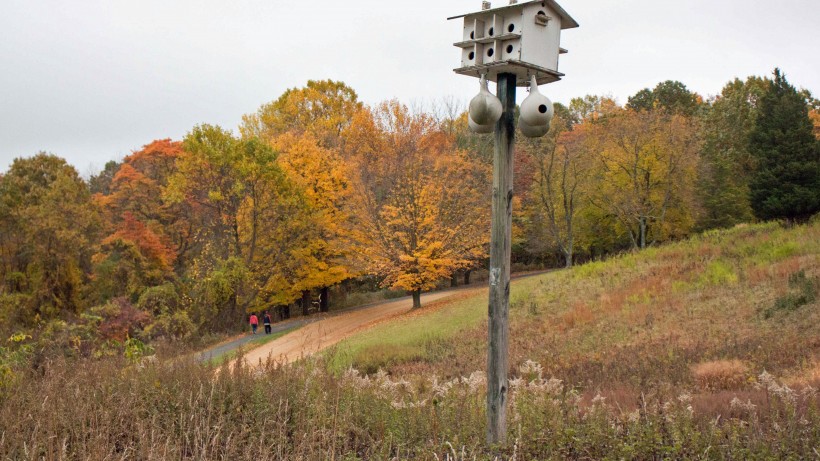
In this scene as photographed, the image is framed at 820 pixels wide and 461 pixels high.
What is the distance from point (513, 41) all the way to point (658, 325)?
10714 millimetres

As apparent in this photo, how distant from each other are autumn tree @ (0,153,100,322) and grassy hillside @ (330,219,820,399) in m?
18.3

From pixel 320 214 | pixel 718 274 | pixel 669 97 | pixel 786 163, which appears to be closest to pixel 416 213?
pixel 320 214

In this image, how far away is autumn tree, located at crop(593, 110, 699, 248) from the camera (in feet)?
108

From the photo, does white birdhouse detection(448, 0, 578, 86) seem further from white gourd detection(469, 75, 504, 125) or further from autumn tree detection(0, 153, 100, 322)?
autumn tree detection(0, 153, 100, 322)

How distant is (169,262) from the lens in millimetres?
35188

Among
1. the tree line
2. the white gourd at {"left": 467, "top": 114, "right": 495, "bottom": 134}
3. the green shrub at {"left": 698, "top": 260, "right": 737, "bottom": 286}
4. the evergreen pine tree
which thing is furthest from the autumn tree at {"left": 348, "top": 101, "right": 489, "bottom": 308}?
the white gourd at {"left": 467, "top": 114, "right": 495, "bottom": 134}

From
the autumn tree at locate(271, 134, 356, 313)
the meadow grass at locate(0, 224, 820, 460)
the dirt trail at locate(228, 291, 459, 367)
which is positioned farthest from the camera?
the autumn tree at locate(271, 134, 356, 313)

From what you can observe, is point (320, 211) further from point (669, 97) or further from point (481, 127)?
point (669, 97)

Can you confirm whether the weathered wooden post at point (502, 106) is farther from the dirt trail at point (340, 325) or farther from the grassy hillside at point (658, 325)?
the dirt trail at point (340, 325)

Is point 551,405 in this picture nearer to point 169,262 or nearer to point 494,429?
point 494,429

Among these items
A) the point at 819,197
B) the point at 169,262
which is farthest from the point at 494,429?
the point at 169,262

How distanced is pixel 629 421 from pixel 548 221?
33.4 meters

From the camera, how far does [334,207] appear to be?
3250 centimetres

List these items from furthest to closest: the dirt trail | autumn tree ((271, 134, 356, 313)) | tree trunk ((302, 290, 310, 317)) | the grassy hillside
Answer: tree trunk ((302, 290, 310, 317))
autumn tree ((271, 134, 356, 313))
the dirt trail
the grassy hillside
